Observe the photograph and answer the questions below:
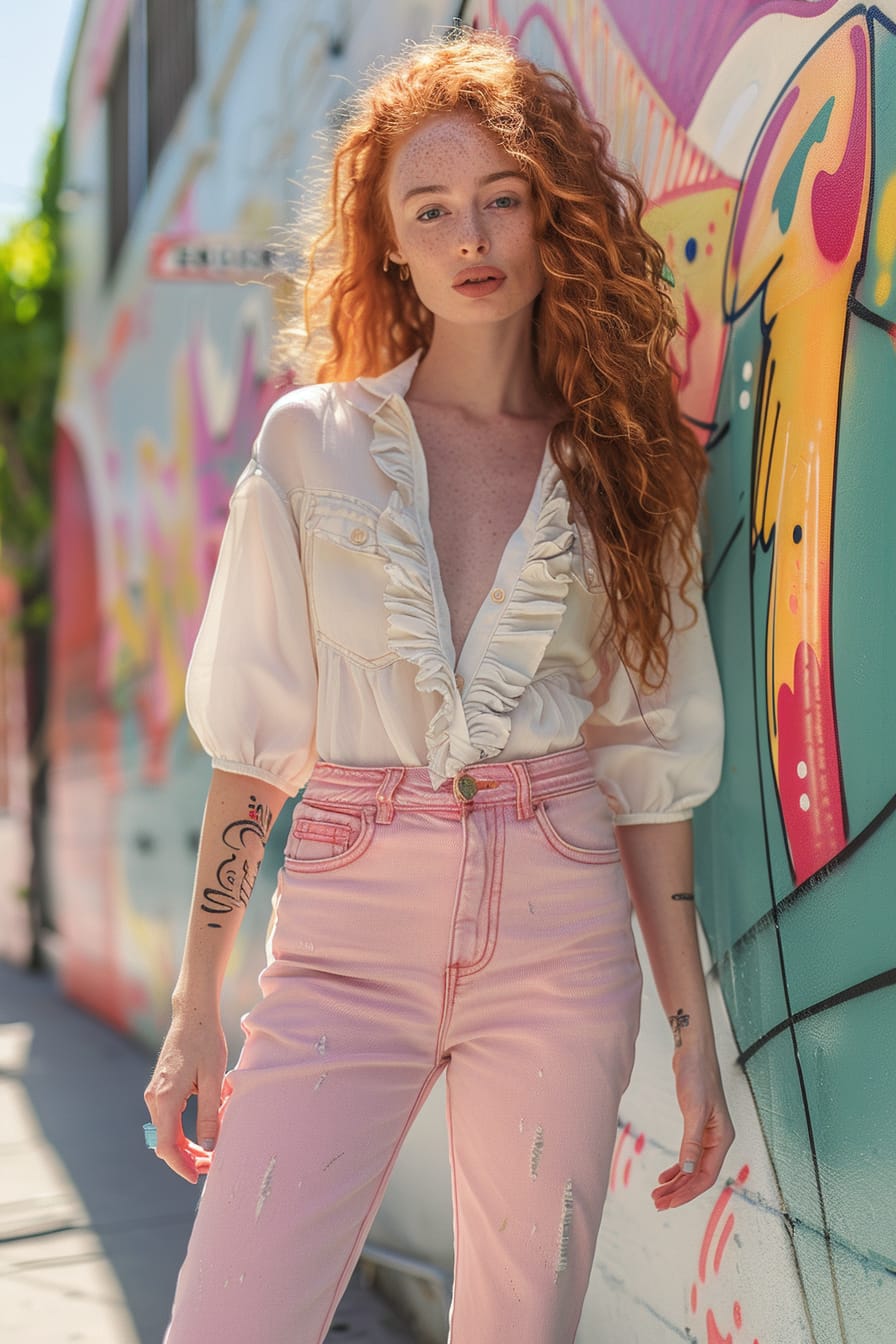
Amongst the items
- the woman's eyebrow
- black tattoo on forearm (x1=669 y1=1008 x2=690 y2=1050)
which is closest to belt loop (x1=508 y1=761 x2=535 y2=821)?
black tattoo on forearm (x1=669 y1=1008 x2=690 y2=1050)

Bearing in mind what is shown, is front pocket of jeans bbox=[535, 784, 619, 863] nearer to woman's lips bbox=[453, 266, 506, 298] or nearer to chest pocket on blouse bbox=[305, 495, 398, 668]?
chest pocket on blouse bbox=[305, 495, 398, 668]

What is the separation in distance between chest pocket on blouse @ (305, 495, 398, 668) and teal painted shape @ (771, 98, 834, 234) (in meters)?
0.74

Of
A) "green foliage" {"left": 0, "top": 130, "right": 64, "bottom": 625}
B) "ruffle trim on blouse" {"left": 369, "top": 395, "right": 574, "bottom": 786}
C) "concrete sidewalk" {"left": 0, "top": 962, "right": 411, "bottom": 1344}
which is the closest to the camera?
"ruffle trim on blouse" {"left": 369, "top": 395, "right": 574, "bottom": 786}

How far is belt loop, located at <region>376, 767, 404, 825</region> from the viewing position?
1828 millimetres

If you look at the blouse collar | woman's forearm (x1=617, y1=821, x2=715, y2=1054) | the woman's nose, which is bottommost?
woman's forearm (x1=617, y1=821, x2=715, y2=1054)

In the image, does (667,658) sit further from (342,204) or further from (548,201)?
(342,204)

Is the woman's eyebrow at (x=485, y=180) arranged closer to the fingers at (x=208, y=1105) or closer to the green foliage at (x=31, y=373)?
the fingers at (x=208, y=1105)

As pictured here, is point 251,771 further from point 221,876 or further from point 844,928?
point 844,928

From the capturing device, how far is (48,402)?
27.1ft

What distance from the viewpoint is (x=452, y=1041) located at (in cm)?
182

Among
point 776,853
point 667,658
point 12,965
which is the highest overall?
point 667,658

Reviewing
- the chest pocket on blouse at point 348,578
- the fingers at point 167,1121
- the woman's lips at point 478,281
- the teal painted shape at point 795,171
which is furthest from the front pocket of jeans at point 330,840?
the teal painted shape at point 795,171

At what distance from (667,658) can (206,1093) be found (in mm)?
876

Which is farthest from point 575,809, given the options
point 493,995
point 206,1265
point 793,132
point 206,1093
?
point 793,132
